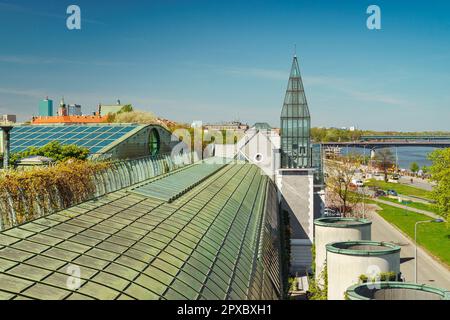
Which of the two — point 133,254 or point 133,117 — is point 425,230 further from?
point 133,254

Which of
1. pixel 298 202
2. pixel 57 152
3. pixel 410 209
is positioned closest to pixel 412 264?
pixel 298 202

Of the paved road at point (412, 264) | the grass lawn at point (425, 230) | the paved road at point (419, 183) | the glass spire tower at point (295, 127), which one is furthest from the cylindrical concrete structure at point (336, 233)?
the paved road at point (419, 183)

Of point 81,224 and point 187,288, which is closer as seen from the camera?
point 187,288

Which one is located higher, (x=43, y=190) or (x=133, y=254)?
(x=43, y=190)

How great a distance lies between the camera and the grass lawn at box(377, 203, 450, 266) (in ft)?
127

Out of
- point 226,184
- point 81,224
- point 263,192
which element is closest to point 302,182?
point 263,192

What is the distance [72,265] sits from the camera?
27.9ft

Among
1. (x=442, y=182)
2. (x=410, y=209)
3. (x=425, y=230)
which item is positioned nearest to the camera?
(x=442, y=182)

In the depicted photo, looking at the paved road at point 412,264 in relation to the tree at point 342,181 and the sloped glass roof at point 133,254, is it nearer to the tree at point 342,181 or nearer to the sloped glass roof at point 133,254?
the tree at point 342,181

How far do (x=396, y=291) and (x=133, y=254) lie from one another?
370 inches

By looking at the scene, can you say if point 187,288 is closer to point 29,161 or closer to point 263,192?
point 29,161

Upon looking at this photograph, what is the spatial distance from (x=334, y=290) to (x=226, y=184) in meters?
9.14

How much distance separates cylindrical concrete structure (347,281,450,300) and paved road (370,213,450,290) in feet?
50.8

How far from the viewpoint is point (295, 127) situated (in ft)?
137
